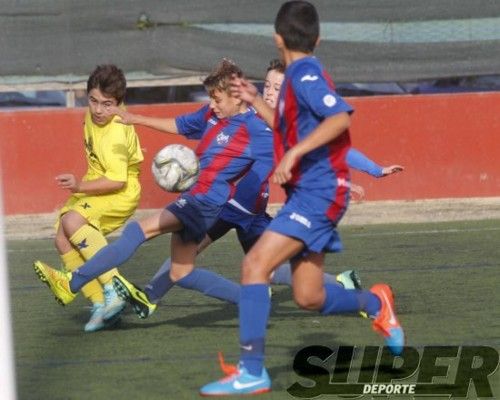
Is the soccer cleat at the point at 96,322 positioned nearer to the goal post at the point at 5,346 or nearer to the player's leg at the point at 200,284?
the player's leg at the point at 200,284

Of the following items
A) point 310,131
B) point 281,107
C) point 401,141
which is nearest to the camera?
point 310,131

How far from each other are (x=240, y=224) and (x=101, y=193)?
86 cm

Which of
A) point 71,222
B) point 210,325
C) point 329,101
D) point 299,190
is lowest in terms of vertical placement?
point 210,325

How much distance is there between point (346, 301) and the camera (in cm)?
646

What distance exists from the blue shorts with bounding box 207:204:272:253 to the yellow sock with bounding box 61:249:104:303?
0.74m

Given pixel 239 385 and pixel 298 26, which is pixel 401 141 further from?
pixel 239 385

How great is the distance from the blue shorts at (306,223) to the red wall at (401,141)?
6.98m

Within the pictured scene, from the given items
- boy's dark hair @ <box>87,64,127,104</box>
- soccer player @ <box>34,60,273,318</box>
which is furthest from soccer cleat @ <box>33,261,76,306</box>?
boy's dark hair @ <box>87,64,127,104</box>

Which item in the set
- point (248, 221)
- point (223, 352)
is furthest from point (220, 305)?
point (223, 352)

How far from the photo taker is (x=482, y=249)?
1041 centimetres

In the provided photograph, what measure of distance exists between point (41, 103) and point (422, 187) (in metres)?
4.04

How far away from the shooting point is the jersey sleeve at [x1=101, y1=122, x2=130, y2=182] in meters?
8.01

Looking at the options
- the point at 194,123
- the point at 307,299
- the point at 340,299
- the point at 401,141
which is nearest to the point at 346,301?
the point at 340,299

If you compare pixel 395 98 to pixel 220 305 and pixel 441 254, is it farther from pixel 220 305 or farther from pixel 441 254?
pixel 220 305
